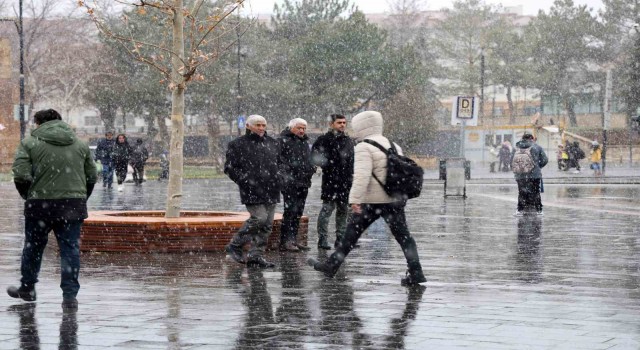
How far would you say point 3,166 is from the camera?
50875mm

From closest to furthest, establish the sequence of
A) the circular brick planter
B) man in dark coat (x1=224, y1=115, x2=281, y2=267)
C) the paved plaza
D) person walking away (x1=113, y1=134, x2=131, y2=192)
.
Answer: the paved plaza, man in dark coat (x1=224, y1=115, x2=281, y2=267), the circular brick planter, person walking away (x1=113, y1=134, x2=131, y2=192)

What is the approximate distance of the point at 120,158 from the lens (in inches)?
1214

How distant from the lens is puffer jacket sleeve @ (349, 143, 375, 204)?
9.62 meters

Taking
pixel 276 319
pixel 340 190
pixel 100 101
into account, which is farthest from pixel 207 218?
pixel 100 101

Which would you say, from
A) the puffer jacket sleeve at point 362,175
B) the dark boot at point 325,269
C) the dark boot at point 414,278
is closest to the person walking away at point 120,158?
the dark boot at point 325,269

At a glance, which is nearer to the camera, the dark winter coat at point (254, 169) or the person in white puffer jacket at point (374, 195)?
the person in white puffer jacket at point (374, 195)

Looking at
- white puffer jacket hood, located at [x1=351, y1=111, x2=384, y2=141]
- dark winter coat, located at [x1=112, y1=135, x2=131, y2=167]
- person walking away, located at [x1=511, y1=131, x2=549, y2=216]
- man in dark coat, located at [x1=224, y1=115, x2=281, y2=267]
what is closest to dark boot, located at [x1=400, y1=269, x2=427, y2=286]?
white puffer jacket hood, located at [x1=351, y1=111, x2=384, y2=141]

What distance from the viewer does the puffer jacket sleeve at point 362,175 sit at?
31.6 feet

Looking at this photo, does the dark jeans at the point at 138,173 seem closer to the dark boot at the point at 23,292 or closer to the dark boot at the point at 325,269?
the dark boot at the point at 325,269

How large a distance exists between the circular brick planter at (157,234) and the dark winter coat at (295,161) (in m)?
0.77

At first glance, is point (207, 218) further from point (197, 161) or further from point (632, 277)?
point (197, 161)

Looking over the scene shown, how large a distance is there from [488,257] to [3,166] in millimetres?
41662

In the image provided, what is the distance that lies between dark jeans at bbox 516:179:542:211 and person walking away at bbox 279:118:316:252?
8138 mm

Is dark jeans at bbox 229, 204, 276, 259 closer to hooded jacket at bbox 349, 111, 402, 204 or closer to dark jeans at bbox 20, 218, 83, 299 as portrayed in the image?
hooded jacket at bbox 349, 111, 402, 204
